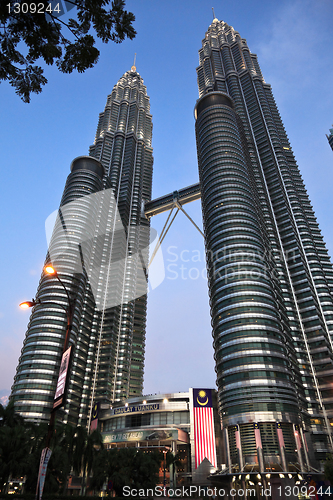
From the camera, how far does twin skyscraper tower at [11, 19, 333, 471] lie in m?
96.6

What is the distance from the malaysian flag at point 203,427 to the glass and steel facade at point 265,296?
4216 millimetres

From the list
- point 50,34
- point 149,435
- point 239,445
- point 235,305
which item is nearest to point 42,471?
point 50,34

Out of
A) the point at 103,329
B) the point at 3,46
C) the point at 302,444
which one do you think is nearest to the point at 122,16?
the point at 3,46

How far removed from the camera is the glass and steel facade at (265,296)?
92.9 meters

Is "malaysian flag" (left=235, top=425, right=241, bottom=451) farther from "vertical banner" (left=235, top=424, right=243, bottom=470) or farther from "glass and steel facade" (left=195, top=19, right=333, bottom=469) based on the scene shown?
"glass and steel facade" (left=195, top=19, right=333, bottom=469)

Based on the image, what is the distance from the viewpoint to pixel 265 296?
111m

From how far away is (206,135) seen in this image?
504ft

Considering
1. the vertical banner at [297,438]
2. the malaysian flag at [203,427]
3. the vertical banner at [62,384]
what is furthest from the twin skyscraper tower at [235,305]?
the vertical banner at [62,384]

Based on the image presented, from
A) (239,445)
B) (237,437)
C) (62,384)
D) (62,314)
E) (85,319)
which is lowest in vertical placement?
(62,384)

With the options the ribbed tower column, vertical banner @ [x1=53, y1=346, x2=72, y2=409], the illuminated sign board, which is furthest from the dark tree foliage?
the ribbed tower column

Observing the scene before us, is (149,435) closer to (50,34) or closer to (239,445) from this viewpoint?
(239,445)

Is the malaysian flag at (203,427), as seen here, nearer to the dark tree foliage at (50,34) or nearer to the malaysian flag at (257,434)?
the malaysian flag at (257,434)

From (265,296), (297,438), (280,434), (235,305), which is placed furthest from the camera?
(265,296)

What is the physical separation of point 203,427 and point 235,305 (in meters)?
36.6
